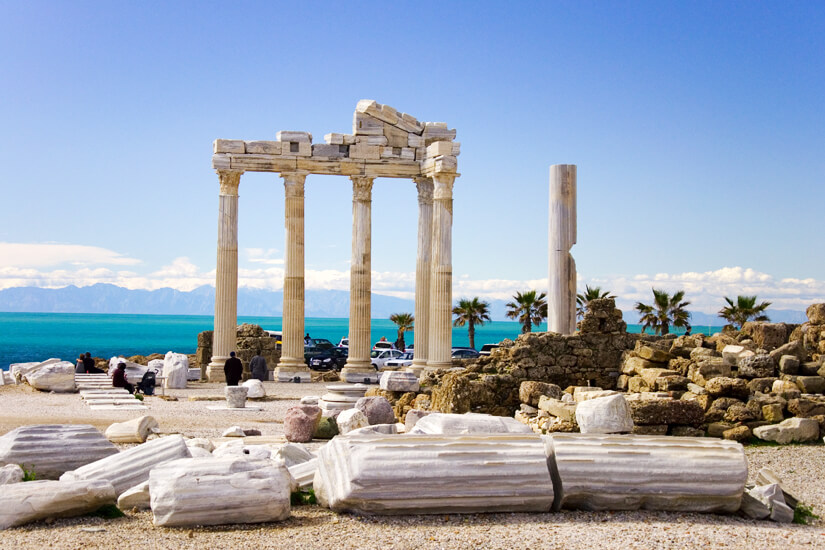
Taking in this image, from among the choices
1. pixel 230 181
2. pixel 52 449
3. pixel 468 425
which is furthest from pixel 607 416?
pixel 230 181

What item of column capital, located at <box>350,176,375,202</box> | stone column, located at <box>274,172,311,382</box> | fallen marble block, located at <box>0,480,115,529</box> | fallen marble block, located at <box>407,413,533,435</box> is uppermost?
column capital, located at <box>350,176,375,202</box>

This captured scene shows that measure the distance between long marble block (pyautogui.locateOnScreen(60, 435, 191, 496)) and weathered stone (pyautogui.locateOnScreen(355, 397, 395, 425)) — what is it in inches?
261

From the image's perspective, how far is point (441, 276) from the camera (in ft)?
101

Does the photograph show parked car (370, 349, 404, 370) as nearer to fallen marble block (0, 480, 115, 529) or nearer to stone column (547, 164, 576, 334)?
stone column (547, 164, 576, 334)

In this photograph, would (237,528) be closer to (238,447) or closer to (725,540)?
(238,447)

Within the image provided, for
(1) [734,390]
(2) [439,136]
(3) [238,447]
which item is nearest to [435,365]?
(2) [439,136]

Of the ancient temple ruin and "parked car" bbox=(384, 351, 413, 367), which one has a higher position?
the ancient temple ruin

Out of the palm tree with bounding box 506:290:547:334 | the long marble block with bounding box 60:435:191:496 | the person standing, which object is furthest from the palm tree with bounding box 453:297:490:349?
the long marble block with bounding box 60:435:191:496

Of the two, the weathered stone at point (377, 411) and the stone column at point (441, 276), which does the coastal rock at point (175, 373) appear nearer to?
the stone column at point (441, 276)

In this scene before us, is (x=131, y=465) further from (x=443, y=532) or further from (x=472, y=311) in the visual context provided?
(x=472, y=311)

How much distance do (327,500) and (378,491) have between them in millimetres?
740

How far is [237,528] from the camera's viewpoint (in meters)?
8.53

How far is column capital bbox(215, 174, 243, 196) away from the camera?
3131cm

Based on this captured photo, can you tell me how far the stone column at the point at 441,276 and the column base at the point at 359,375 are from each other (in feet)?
6.42
